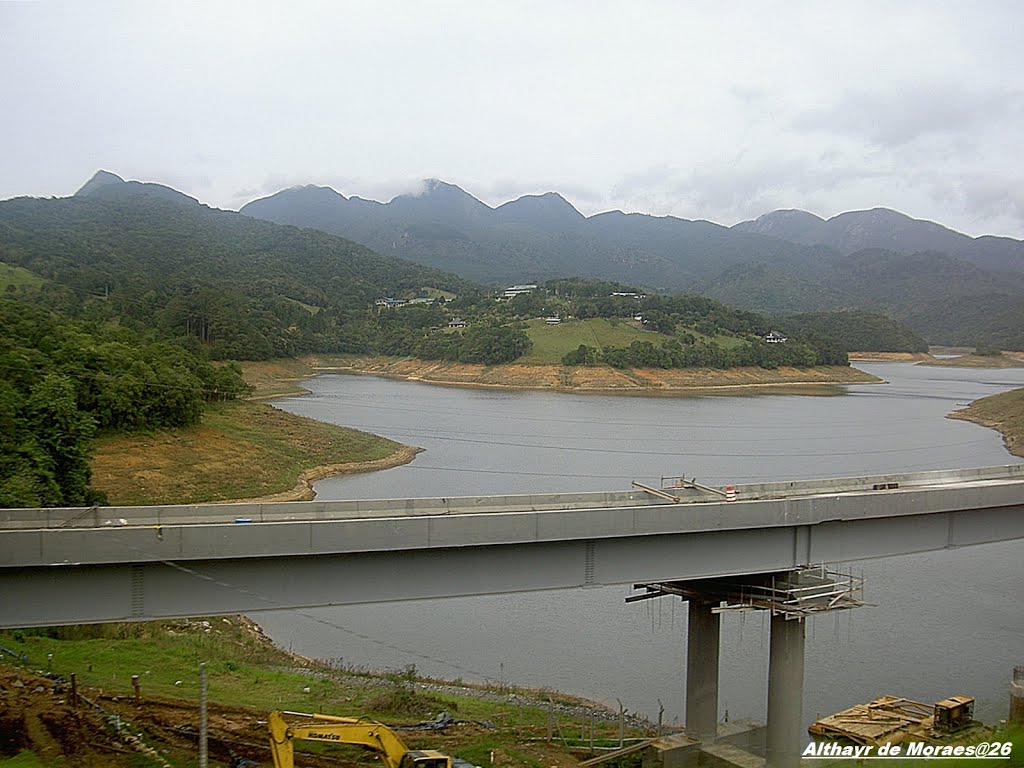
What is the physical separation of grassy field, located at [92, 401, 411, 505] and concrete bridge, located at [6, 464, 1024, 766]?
20.3 m

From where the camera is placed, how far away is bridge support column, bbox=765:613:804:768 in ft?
36.9

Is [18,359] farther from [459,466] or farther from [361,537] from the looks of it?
[361,537]

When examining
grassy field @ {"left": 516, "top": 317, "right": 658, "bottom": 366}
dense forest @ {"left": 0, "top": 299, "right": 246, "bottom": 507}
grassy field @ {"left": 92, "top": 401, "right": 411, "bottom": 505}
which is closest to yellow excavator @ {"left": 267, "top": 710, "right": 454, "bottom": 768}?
dense forest @ {"left": 0, "top": 299, "right": 246, "bottom": 507}

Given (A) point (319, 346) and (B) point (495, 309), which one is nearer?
(A) point (319, 346)

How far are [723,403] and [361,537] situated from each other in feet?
190

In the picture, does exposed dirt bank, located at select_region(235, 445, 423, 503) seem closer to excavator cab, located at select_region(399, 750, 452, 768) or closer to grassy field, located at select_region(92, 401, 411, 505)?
grassy field, located at select_region(92, 401, 411, 505)

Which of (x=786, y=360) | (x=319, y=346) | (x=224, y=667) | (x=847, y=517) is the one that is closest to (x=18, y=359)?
(x=224, y=667)

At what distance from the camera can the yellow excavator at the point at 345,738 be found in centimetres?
854

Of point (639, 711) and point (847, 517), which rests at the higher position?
point (847, 517)

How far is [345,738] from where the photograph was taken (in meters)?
8.71

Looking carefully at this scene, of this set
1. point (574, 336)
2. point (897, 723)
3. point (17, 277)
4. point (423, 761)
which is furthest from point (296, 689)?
point (17, 277)

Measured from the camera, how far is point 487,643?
1700 cm

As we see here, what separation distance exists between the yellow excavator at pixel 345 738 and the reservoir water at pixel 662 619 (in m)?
5.91

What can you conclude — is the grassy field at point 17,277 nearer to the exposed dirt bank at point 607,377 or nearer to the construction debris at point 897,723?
the exposed dirt bank at point 607,377
